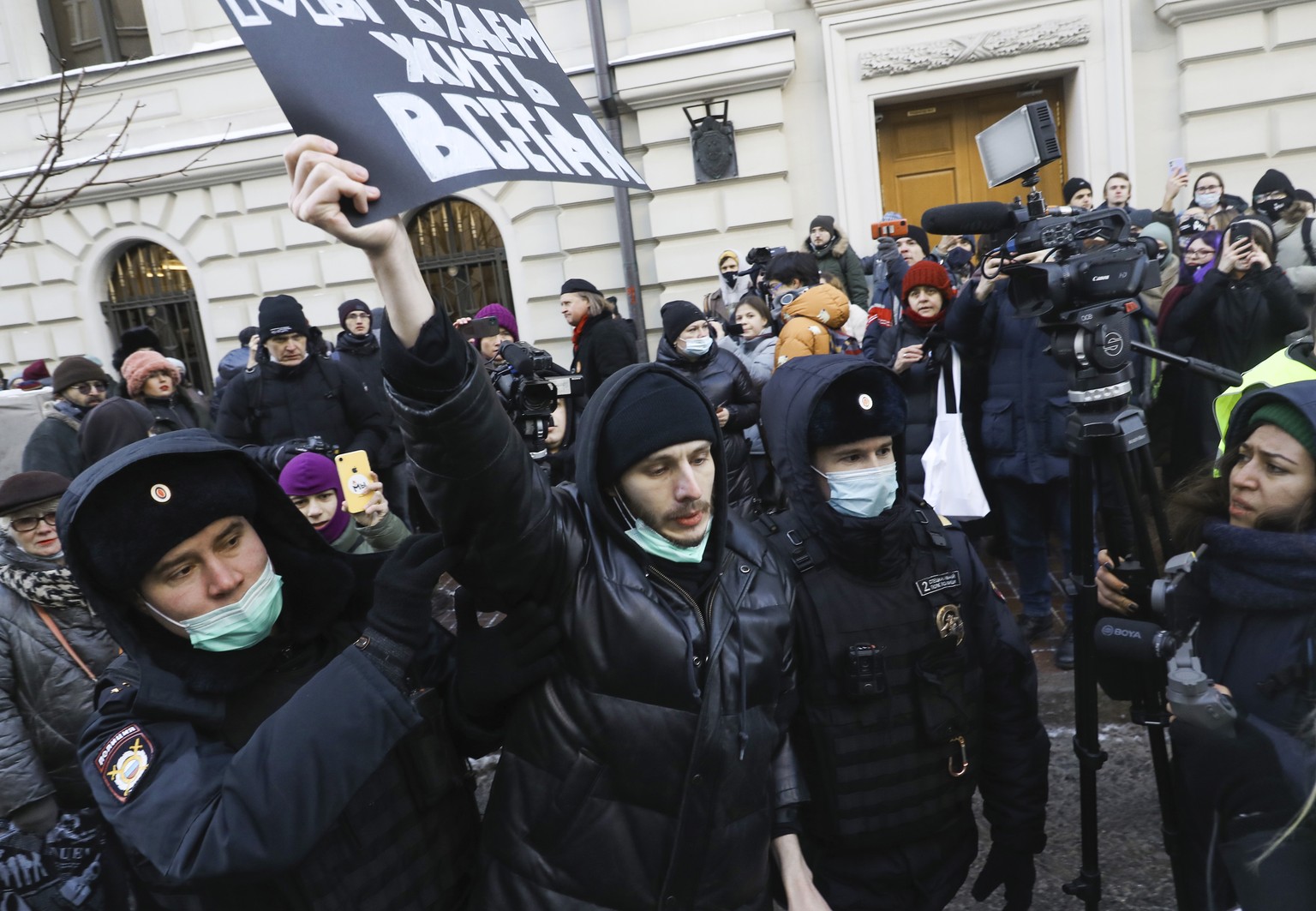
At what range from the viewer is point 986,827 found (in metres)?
3.32

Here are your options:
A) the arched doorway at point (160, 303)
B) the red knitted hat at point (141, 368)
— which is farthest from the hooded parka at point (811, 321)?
the arched doorway at point (160, 303)

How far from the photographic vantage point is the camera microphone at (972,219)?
2.51m

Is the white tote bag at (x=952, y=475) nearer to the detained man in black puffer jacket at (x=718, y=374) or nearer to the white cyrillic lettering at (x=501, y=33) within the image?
the detained man in black puffer jacket at (x=718, y=374)

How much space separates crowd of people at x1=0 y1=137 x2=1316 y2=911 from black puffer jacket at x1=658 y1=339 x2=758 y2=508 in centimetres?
249

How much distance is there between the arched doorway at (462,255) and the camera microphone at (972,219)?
8425 millimetres

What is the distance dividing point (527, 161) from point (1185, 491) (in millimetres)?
1821

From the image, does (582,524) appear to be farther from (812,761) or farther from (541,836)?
(812,761)

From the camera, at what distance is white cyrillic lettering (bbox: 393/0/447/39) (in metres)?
1.50

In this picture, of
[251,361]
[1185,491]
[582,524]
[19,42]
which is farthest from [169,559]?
[19,42]

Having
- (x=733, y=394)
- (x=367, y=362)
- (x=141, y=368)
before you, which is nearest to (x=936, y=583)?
(x=733, y=394)

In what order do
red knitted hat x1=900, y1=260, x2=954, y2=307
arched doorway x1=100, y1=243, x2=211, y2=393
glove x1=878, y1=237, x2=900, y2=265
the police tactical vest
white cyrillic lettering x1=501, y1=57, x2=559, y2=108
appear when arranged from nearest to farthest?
white cyrillic lettering x1=501, y1=57, x2=559, y2=108
the police tactical vest
red knitted hat x1=900, y1=260, x2=954, y2=307
glove x1=878, y1=237, x2=900, y2=265
arched doorway x1=100, y1=243, x2=211, y2=393

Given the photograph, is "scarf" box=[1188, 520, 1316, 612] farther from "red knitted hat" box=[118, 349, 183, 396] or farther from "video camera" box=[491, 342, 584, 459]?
"red knitted hat" box=[118, 349, 183, 396]

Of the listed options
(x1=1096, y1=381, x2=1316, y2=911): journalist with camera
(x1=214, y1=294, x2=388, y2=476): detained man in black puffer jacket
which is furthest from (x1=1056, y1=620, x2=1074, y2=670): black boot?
(x1=214, y1=294, x2=388, y2=476): detained man in black puffer jacket

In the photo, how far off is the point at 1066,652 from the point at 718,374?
2.29m
